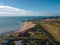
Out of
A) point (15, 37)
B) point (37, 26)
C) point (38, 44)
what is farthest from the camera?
point (37, 26)

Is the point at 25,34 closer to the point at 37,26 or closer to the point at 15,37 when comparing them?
the point at 15,37

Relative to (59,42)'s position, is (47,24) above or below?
above

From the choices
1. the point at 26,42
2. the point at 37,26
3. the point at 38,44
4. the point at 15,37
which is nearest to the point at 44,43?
the point at 38,44

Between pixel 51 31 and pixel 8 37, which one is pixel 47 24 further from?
pixel 8 37

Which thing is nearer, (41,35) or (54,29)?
(41,35)

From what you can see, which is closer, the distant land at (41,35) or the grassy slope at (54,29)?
the distant land at (41,35)

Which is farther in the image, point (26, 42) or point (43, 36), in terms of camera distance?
point (43, 36)

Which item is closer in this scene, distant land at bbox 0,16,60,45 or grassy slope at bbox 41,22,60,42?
distant land at bbox 0,16,60,45

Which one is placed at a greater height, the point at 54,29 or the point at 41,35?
the point at 54,29

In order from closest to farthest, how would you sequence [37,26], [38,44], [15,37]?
1. [38,44]
2. [15,37]
3. [37,26]

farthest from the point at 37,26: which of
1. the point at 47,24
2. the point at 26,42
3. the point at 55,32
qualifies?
the point at 26,42
